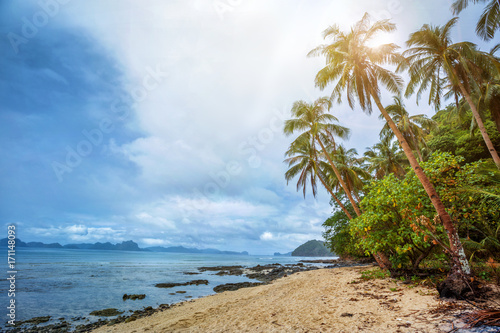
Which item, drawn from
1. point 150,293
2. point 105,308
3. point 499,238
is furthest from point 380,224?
point 150,293

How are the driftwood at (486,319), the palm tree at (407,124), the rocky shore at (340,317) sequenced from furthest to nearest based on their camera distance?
the palm tree at (407,124) < the rocky shore at (340,317) < the driftwood at (486,319)

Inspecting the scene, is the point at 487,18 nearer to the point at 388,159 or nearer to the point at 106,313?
the point at 388,159

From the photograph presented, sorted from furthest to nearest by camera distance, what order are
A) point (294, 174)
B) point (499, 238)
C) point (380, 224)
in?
1. point (294, 174)
2. point (499, 238)
3. point (380, 224)

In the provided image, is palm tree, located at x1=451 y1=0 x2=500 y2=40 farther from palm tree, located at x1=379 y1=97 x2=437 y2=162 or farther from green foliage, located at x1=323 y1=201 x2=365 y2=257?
green foliage, located at x1=323 y1=201 x2=365 y2=257

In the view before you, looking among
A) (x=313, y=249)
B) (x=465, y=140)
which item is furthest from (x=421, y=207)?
(x=313, y=249)

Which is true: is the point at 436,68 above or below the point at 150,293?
above

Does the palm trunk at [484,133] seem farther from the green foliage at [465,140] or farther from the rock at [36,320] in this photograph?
the rock at [36,320]

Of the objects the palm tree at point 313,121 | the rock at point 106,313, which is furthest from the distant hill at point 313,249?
the rock at point 106,313

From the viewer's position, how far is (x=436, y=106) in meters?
12.7

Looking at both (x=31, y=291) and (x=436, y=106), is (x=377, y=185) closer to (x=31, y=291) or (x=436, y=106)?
(x=436, y=106)

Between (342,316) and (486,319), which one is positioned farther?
(342,316)

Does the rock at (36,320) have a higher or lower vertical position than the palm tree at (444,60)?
lower

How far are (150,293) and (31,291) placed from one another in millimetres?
8650

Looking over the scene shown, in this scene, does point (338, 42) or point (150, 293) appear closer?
point (338, 42)
